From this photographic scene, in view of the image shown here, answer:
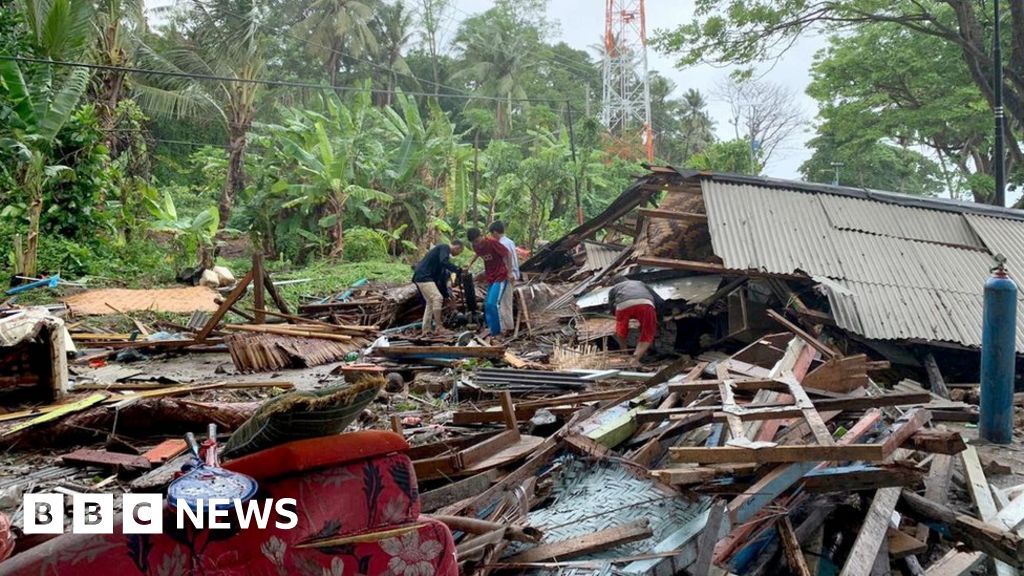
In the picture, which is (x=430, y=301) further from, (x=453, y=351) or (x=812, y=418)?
(x=812, y=418)

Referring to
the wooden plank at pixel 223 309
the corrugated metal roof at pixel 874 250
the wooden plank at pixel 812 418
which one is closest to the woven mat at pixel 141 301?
the wooden plank at pixel 223 309

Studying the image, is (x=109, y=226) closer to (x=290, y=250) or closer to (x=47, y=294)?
(x=47, y=294)

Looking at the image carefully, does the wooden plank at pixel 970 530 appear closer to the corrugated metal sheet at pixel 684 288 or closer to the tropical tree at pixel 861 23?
the corrugated metal sheet at pixel 684 288

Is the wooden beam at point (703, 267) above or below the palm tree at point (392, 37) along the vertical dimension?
below

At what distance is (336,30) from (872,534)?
3284 centimetres

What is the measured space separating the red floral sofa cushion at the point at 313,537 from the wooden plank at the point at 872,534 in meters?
1.95

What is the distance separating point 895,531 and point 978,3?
15.0m

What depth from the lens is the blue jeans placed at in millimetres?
9945

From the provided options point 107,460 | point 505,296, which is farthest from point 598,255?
point 107,460

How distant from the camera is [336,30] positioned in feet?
104

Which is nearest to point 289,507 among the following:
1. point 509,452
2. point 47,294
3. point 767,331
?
point 509,452

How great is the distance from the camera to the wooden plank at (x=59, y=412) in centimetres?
506

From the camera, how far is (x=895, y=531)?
3547 mm

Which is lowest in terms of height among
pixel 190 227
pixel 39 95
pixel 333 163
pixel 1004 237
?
pixel 1004 237
